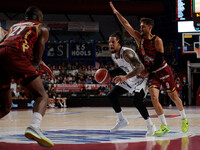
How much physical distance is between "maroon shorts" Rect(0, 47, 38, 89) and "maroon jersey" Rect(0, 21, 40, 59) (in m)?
0.06

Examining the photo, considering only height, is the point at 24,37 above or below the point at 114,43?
below

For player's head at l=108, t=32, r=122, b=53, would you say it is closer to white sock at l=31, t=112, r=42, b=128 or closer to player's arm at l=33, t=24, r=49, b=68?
player's arm at l=33, t=24, r=49, b=68

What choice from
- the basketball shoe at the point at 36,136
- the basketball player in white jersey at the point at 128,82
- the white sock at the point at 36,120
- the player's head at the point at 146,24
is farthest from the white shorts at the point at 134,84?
the basketball shoe at the point at 36,136

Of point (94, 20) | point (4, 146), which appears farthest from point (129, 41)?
point (4, 146)

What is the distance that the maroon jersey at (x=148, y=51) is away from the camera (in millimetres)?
5324

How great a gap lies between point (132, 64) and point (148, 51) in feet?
1.60

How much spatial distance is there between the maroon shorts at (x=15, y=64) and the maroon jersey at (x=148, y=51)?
231 centimetres

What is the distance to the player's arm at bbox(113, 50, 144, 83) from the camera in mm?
4793

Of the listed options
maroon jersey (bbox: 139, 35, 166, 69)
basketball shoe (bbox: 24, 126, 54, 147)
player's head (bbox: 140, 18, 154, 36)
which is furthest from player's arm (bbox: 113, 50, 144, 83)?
basketball shoe (bbox: 24, 126, 54, 147)

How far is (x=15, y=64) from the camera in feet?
11.4

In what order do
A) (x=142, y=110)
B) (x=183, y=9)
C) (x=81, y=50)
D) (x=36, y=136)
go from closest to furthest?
(x=36, y=136)
(x=142, y=110)
(x=183, y=9)
(x=81, y=50)

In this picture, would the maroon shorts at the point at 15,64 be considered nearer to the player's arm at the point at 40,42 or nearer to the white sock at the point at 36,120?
the player's arm at the point at 40,42

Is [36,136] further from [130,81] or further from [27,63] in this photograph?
[130,81]

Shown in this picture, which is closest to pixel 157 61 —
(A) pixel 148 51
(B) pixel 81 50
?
(A) pixel 148 51
